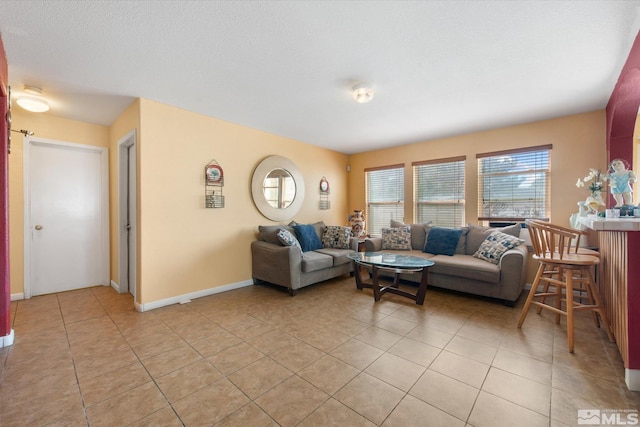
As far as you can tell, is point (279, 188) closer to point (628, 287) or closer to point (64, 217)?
point (64, 217)

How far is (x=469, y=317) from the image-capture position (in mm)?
2871

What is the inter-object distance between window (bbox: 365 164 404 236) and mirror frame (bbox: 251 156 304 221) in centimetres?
168

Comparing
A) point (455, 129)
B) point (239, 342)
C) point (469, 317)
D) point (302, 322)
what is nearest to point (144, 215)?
point (239, 342)

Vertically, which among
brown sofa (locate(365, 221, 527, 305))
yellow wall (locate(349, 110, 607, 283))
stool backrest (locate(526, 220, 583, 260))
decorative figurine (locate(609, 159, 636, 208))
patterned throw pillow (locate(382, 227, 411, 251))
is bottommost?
brown sofa (locate(365, 221, 527, 305))

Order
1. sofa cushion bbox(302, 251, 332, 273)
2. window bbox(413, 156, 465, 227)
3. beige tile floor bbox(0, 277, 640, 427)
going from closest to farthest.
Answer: beige tile floor bbox(0, 277, 640, 427)
sofa cushion bbox(302, 251, 332, 273)
window bbox(413, 156, 465, 227)

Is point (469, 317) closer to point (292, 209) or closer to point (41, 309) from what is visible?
point (292, 209)

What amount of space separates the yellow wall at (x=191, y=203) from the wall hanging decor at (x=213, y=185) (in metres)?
0.07

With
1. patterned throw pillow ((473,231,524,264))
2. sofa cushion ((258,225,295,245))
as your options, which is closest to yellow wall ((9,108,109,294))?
sofa cushion ((258,225,295,245))

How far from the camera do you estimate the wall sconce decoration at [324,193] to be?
543cm

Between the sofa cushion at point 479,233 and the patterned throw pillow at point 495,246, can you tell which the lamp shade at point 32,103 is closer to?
the patterned throw pillow at point 495,246

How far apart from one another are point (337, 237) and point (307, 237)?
22.2 inches

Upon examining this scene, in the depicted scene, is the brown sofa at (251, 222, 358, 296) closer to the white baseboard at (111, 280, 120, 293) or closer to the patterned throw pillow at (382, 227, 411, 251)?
the patterned throw pillow at (382, 227, 411, 251)

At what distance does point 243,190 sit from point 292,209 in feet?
3.39

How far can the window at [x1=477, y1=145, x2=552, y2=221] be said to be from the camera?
3.82m
